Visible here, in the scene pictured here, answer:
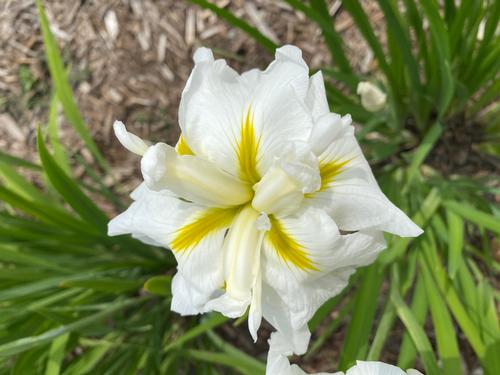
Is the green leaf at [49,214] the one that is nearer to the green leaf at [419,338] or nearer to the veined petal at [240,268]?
the veined petal at [240,268]

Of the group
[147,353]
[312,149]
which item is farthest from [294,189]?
[147,353]

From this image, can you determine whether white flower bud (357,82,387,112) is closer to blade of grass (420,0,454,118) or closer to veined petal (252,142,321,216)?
blade of grass (420,0,454,118)

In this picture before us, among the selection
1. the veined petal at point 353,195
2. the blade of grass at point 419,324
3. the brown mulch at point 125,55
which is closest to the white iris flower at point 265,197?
the veined petal at point 353,195

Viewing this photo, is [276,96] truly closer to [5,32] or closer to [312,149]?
[312,149]

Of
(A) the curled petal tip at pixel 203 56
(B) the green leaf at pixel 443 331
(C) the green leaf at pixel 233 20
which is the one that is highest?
(C) the green leaf at pixel 233 20

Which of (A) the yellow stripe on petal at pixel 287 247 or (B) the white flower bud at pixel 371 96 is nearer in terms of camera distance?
(A) the yellow stripe on petal at pixel 287 247

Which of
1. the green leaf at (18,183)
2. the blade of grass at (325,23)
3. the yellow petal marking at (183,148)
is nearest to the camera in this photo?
the yellow petal marking at (183,148)
